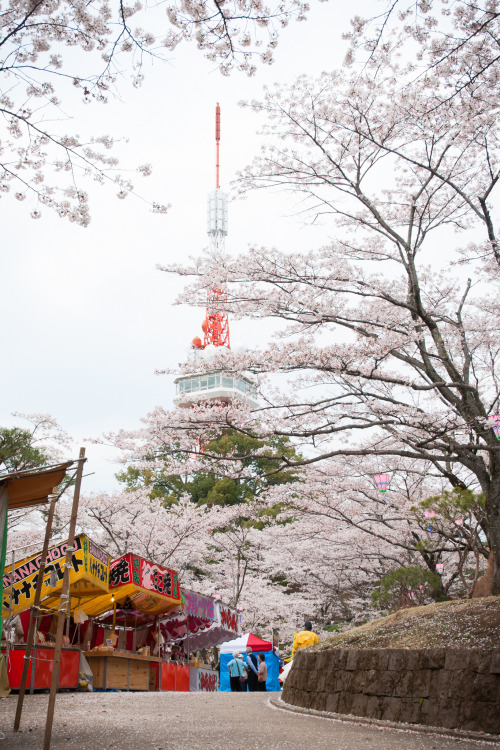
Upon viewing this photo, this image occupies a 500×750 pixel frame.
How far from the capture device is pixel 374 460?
1535cm

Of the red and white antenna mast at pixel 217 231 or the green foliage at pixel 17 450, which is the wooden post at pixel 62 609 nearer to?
the green foliage at pixel 17 450

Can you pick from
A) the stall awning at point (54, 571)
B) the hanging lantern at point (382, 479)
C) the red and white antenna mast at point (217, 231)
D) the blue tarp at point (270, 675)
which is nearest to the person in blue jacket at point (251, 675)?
the blue tarp at point (270, 675)

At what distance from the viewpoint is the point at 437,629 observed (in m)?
5.71

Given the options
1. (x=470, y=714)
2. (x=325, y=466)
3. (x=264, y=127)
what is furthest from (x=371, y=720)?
(x=325, y=466)

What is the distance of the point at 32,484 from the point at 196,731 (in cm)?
231

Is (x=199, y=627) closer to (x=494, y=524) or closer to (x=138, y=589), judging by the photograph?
(x=138, y=589)

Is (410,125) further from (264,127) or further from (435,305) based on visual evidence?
(435,305)

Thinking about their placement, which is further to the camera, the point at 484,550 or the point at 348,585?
the point at 348,585

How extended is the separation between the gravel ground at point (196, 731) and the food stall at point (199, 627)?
7216 millimetres

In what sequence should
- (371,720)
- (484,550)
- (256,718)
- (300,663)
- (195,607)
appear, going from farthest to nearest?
(195,607) → (484,550) → (300,663) → (256,718) → (371,720)

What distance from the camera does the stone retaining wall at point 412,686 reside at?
14.7ft

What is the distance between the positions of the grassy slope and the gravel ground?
2.63 ft

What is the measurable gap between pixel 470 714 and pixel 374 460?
11.0 m

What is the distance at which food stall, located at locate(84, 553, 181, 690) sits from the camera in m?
10.4
